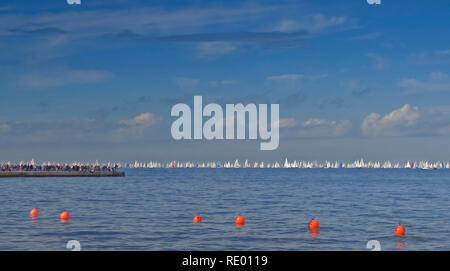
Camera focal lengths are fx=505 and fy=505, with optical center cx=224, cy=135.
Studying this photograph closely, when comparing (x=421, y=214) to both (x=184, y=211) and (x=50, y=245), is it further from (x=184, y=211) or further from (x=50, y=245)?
(x=50, y=245)

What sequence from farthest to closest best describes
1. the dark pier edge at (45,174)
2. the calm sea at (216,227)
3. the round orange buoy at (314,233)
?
the dark pier edge at (45,174) → the round orange buoy at (314,233) → the calm sea at (216,227)

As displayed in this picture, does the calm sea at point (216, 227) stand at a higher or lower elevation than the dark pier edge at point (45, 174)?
lower

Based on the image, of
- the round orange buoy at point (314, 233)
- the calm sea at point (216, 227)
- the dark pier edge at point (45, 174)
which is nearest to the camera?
the calm sea at point (216, 227)

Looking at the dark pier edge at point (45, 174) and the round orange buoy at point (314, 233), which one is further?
the dark pier edge at point (45, 174)

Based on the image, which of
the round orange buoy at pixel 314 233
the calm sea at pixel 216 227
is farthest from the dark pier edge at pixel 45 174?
the round orange buoy at pixel 314 233

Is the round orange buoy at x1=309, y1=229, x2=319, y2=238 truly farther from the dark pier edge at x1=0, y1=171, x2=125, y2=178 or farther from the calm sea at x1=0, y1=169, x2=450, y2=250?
the dark pier edge at x1=0, y1=171, x2=125, y2=178

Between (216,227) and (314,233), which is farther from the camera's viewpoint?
(216,227)

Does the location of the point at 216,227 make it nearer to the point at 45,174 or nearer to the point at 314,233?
the point at 314,233

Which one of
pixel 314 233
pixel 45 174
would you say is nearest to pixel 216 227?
pixel 314 233

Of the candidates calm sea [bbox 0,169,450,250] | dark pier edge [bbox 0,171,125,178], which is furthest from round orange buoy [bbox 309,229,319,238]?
dark pier edge [bbox 0,171,125,178]

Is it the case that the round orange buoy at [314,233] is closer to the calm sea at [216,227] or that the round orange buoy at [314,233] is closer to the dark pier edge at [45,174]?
the calm sea at [216,227]
